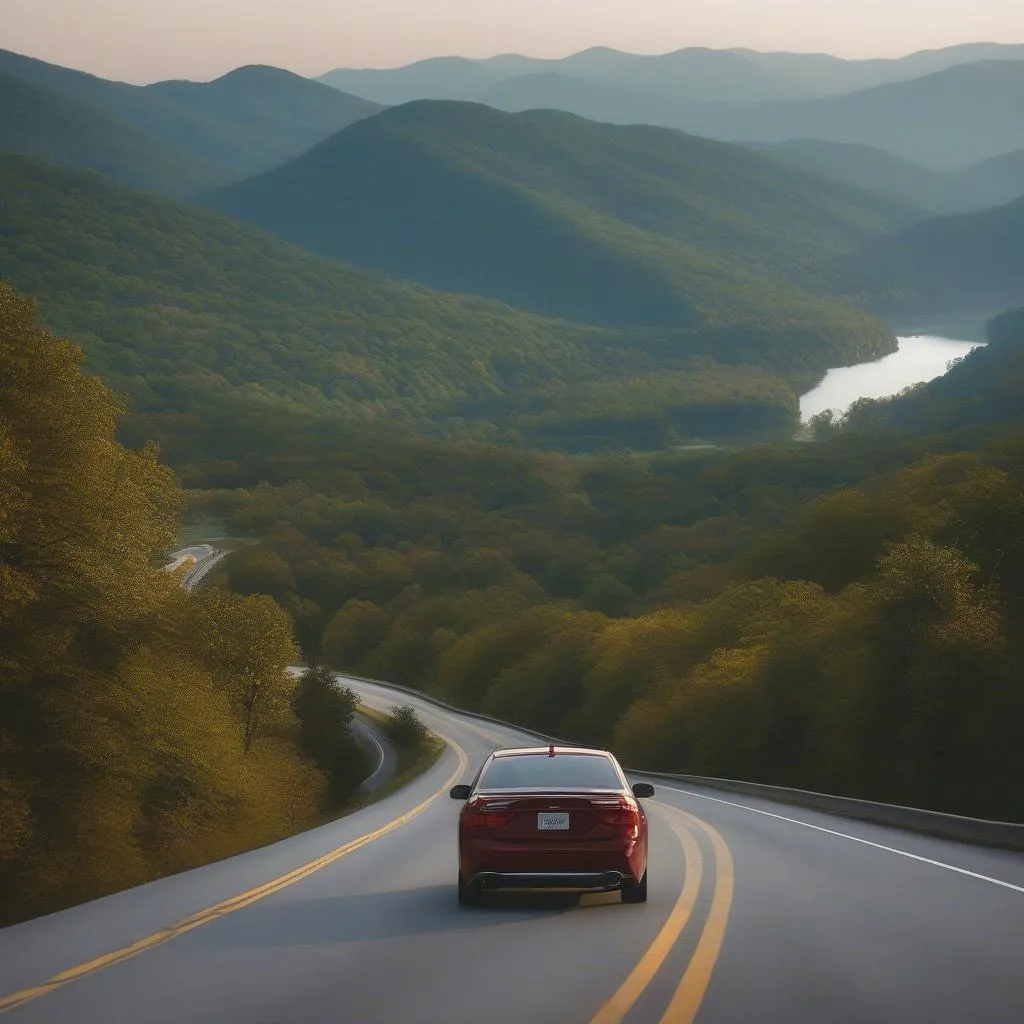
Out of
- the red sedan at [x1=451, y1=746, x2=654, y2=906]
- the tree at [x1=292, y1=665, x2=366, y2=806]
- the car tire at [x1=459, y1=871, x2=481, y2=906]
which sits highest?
the red sedan at [x1=451, y1=746, x2=654, y2=906]

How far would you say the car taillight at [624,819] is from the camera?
1487cm

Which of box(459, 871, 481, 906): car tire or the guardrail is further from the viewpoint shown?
the guardrail

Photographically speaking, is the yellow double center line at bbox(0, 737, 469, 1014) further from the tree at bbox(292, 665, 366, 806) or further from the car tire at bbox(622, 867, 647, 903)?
the tree at bbox(292, 665, 366, 806)

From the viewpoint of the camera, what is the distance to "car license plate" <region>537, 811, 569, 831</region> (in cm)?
1485

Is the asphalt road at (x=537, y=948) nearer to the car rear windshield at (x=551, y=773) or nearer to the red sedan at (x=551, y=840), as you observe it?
the red sedan at (x=551, y=840)

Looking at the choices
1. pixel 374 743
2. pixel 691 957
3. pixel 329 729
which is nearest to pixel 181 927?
pixel 691 957

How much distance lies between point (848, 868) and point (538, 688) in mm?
95341

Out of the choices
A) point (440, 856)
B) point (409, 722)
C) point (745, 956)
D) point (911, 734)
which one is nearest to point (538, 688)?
point (409, 722)

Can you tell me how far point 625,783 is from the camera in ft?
51.5

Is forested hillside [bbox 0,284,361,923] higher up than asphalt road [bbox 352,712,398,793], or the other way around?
forested hillside [bbox 0,284,361,923]

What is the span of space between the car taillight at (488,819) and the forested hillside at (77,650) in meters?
17.3

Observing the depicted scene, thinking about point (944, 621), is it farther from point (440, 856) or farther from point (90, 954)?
point (90, 954)

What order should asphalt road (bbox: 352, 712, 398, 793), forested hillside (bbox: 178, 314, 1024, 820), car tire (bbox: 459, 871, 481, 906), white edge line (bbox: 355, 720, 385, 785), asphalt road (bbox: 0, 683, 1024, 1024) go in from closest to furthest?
1. asphalt road (bbox: 0, 683, 1024, 1024)
2. car tire (bbox: 459, 871, 481, 906)
3. forested hillside (bbox: 178, 314, 1024, 820)
4. asphalt road (bbox: 352, 712, 398, 793)
5. white edge line (bbox: 355, 720, 385, 785)

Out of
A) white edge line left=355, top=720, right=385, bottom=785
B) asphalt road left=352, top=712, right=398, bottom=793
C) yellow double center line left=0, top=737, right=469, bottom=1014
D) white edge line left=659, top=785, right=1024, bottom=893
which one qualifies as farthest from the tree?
yellow double center line left=0, top=737, right=469, bottom=1014
